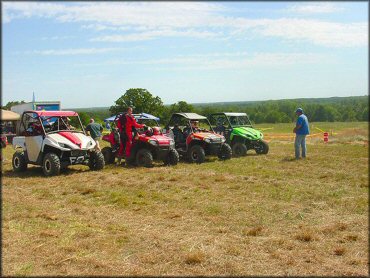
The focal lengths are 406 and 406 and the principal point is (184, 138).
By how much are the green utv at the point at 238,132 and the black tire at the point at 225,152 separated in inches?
45.2

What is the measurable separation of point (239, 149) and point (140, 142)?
3.65m

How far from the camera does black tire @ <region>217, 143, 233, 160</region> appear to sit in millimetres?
11586

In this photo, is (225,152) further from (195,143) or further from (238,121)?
(238,121)

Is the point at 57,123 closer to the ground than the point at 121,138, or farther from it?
farther from it

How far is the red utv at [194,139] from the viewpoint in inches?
440

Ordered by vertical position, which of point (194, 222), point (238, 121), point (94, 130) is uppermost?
point (238, 121)

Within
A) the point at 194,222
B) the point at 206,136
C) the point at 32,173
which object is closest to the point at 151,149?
the point at 206,136

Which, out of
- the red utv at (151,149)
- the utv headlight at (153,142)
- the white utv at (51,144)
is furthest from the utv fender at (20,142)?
the utv headlight at (153,142)

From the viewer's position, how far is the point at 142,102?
21.5m

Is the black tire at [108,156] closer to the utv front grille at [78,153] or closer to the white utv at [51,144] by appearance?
→ the white utv at [51,144]

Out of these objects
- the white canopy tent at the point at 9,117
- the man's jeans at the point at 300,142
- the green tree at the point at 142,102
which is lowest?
the man's jeans at the point at 300,142

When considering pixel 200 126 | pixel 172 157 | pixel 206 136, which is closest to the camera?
pixel 172 157

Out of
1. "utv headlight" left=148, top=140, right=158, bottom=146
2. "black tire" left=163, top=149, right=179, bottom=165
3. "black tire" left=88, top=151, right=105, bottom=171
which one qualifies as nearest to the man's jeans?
"black tire" left=163, top=149, right=179, bottom=165

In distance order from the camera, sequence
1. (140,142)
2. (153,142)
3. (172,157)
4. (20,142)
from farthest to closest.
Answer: (172,157), (140,142), (153,142), (20,142)
